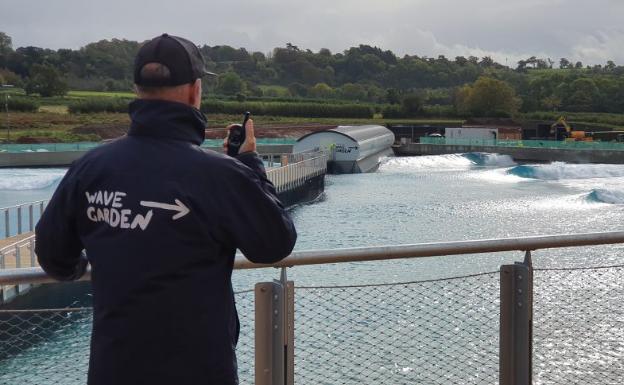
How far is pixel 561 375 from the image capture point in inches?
339

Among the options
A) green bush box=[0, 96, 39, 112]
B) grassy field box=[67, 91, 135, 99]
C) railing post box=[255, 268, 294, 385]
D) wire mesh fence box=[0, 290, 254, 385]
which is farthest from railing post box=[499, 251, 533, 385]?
grassy field box=[67, 91, 135, 99]

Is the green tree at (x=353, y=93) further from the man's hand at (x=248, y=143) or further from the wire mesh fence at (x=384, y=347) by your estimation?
the man's hand at (x=248, y=143)

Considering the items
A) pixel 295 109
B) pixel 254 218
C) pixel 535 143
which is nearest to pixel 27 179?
pixel 535 143

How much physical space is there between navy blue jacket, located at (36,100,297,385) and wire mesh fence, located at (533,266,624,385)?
231cm

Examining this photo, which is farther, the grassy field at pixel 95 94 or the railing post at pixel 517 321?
the grassy field at pixel 95 94

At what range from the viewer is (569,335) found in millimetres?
8047

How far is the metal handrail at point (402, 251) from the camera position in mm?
3531

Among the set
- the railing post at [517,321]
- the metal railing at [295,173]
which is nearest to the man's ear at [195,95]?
the railing post at [517,321]

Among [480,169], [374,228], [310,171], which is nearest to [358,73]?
[480,169]

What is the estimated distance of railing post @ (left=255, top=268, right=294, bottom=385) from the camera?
3.71m

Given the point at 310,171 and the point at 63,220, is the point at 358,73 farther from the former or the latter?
the point at 63,220

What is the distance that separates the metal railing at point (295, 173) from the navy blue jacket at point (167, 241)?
33.4 m

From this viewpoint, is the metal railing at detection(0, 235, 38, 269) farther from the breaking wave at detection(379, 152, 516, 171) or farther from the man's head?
the breaking wave at detection(379, 152, 516, 171)

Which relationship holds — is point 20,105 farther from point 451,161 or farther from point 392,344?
point 392,344
